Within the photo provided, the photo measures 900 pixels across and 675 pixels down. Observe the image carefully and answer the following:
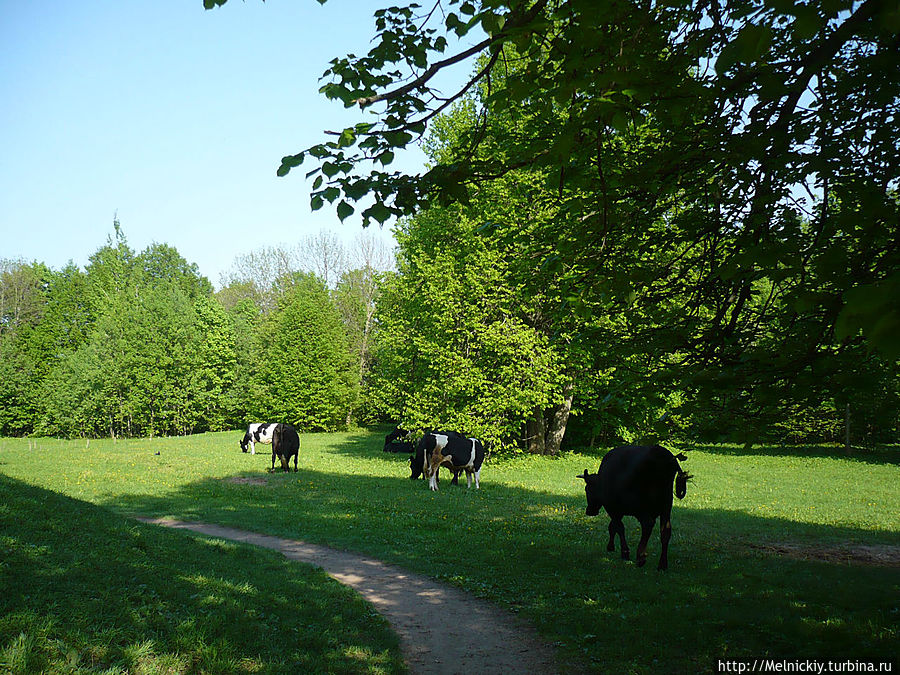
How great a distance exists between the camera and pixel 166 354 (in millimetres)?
44156

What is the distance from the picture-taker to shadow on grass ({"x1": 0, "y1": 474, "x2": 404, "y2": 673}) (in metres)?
4.55

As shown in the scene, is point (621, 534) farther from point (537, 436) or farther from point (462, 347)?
point (537, 436)

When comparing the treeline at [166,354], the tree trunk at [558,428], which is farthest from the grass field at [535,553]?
the treeline at [166,354]

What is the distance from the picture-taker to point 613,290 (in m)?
5.92

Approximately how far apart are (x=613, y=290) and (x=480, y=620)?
170 inches

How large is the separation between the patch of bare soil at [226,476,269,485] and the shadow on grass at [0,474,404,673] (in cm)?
1166

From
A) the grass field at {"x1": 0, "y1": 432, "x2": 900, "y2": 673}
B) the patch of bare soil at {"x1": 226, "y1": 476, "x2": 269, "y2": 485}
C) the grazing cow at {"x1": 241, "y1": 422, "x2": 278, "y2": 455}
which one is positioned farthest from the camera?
the grazing cow at {"x1": 241, "y1": 422, "x2": 278, "y2": 455}

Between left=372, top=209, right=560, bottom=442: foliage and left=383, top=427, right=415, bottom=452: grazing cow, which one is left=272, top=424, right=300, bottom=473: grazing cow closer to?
left=372, top=209, right=560, bottom=442: foliage

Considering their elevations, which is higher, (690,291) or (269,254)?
(269,254)

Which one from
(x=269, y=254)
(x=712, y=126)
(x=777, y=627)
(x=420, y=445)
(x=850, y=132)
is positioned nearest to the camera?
(x=850, y=132)

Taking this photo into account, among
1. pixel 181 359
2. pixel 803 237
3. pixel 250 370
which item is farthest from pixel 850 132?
pixel 250 370

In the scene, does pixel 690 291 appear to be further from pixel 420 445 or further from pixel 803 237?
pixel 420 445

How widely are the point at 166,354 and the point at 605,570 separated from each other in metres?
42.1

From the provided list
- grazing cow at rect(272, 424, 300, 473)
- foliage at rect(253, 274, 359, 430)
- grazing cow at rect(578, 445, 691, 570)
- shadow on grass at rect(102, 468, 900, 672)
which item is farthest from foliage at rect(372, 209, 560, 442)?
foliage at rect(253, 274, 359, 430)
